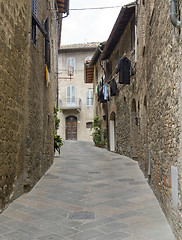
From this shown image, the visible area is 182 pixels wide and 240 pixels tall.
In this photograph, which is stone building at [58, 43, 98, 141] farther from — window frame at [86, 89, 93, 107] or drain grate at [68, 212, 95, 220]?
drain grate at [68, 212, 95, 220]

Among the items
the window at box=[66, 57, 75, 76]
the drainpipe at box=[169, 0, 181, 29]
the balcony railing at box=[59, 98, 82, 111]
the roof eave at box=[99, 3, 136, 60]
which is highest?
the window at box=[66, 57, 75, 76]

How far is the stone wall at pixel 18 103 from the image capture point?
489cm

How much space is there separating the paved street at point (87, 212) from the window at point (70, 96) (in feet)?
80.5

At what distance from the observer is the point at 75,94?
32.5 metres

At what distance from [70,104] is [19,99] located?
26219 mm

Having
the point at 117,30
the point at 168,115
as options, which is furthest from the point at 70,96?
the point at 168,115

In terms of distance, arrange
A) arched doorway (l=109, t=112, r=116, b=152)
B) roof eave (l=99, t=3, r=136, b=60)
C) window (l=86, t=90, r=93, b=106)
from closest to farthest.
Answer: roof eave (l=99, t=3, r=136, b=60)
arched doorway (l=109, t=112, r=116, b=152)
window (l=86, t=90, r=93, b=106)

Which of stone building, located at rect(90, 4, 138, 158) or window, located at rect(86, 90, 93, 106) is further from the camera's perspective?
window, located at rect(86, 90, 93, 106)

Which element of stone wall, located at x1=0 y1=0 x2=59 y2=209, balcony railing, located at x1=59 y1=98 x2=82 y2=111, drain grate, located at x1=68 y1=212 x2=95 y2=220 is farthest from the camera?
balcony railing, located at x1=59 y1=98 x2=82 y2=111

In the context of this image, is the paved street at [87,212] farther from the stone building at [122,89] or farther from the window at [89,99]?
the window at [89,99]

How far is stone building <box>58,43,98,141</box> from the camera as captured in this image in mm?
31734

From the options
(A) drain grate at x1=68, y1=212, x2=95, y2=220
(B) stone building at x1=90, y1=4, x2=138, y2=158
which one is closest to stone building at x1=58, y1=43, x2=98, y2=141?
(B) stone building at x1=90, y1=4, x2=138, y2=158

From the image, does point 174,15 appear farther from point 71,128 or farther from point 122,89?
point 71,128

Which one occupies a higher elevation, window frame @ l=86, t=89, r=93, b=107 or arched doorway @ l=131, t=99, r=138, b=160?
window frame @ l=86, t=89, r=93, b=107
